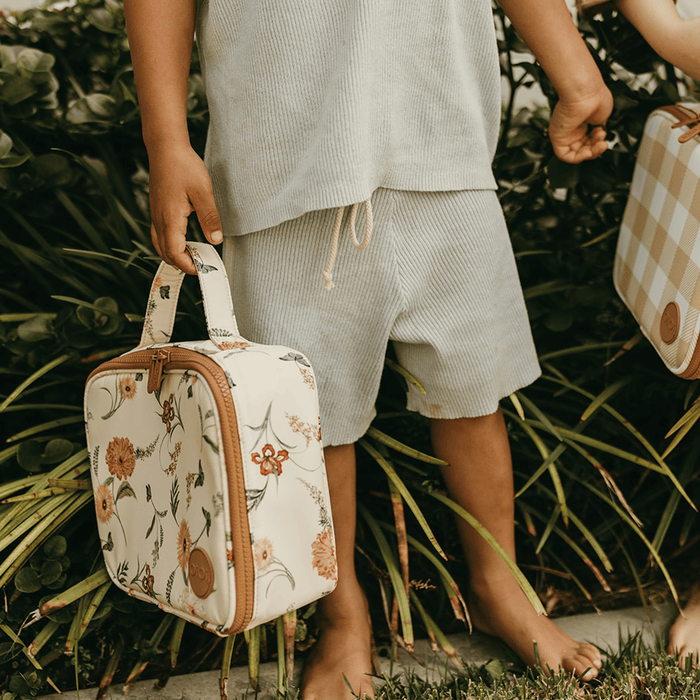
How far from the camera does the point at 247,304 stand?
84 cm

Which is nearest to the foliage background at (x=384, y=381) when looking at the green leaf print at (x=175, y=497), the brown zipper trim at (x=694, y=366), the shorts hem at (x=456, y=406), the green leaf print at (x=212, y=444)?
the shorts hem at (x=456, y=406)

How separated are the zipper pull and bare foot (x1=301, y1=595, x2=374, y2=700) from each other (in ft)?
1.62

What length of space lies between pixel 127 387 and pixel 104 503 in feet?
0.63

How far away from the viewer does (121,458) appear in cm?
80

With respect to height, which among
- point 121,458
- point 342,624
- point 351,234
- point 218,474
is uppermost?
point 351,234

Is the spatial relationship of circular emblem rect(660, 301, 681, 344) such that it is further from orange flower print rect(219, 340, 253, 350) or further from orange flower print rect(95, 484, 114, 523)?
orange flower print rect(95, 484, 114, 523)

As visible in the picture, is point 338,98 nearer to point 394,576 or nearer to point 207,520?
point 207,520

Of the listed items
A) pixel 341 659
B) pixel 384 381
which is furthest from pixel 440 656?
pixel 384 381

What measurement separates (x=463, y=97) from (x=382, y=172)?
0.15 meters

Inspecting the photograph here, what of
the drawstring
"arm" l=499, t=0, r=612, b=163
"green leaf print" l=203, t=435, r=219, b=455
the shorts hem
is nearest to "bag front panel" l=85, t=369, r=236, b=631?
"green leaf print" l=203, t=435, r=219, b=455

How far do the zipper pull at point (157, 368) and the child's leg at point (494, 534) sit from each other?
1.51ft

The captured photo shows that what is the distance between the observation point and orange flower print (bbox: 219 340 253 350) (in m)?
0.71

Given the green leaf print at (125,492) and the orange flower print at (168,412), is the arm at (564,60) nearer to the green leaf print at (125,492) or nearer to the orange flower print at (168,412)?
the orange flower print at (168,412)

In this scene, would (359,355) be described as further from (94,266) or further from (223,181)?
(94,266)
